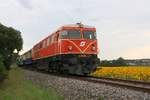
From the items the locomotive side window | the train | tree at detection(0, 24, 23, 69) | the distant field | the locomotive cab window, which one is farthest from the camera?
tree at detection(0, 24, 23, 69)

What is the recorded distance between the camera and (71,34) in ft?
86.6

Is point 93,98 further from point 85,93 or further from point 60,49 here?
point 60,49

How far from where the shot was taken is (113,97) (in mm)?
12328

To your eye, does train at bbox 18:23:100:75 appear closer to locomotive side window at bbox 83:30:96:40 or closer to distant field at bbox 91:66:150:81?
locomotive side window at bbox 83:30:96:40

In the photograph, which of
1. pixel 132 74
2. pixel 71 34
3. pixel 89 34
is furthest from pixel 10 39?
pixel 132 74

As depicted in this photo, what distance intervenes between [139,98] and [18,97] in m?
4.65

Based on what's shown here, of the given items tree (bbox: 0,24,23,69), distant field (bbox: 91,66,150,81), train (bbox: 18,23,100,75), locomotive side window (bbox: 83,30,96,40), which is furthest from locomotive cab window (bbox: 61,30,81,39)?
tree (bbox: 0,24,23,69)

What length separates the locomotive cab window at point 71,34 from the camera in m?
26.1

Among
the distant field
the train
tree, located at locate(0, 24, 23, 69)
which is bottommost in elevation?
the distant field

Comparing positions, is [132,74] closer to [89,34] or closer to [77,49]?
[77,49]

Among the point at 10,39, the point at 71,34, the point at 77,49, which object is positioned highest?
the point at 10,39

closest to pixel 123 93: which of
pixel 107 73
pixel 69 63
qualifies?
pixel 69 63

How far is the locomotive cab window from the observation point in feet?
85.7

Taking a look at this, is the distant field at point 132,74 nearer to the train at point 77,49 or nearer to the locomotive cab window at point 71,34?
the train at point 77,49
